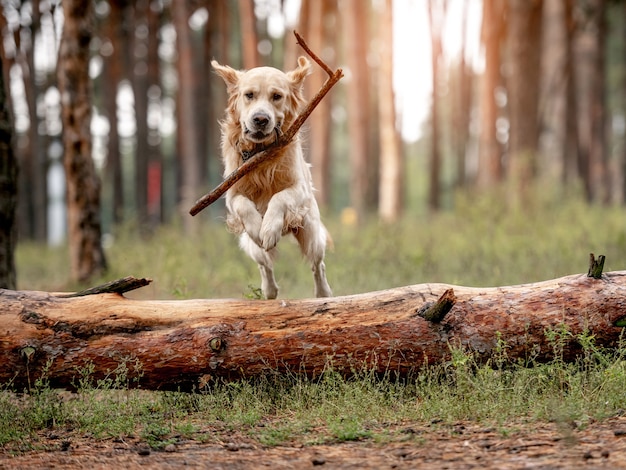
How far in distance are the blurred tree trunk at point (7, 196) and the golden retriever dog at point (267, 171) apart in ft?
8.63

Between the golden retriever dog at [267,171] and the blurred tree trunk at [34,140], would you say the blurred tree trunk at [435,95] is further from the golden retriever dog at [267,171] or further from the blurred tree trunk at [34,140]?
the golden retriever dog at [267,171]

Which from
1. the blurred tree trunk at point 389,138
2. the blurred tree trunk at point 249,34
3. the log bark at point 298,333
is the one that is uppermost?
the blurred tree trunk at point 249,34

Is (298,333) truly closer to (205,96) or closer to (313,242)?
(313,242)

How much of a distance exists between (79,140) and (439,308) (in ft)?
25.6

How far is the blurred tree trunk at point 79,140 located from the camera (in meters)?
11.7

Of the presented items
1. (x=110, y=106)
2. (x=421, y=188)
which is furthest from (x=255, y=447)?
(x=421, y=188)

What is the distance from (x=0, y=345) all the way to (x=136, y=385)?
103cm

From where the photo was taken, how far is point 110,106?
2619 centimetres

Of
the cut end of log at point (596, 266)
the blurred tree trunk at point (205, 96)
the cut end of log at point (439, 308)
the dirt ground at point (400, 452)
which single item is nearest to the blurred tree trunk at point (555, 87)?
the blurred tree trunk at point (205, 96)

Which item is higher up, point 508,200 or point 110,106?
point 110,106

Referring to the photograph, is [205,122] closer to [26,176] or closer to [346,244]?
[26,176]

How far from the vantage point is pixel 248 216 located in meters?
6.38

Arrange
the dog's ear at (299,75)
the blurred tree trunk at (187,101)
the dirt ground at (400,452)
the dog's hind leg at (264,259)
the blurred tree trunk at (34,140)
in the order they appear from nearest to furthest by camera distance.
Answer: the dirt ground at (400,452)
the dog's ear at (299,75)
the dog's hind leg at (264,259)
the blurred tree trunk at (187,101)
the blurred tree trunk at (34,140)

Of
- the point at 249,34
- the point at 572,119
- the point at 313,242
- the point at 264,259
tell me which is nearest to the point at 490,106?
the point at 572,119
